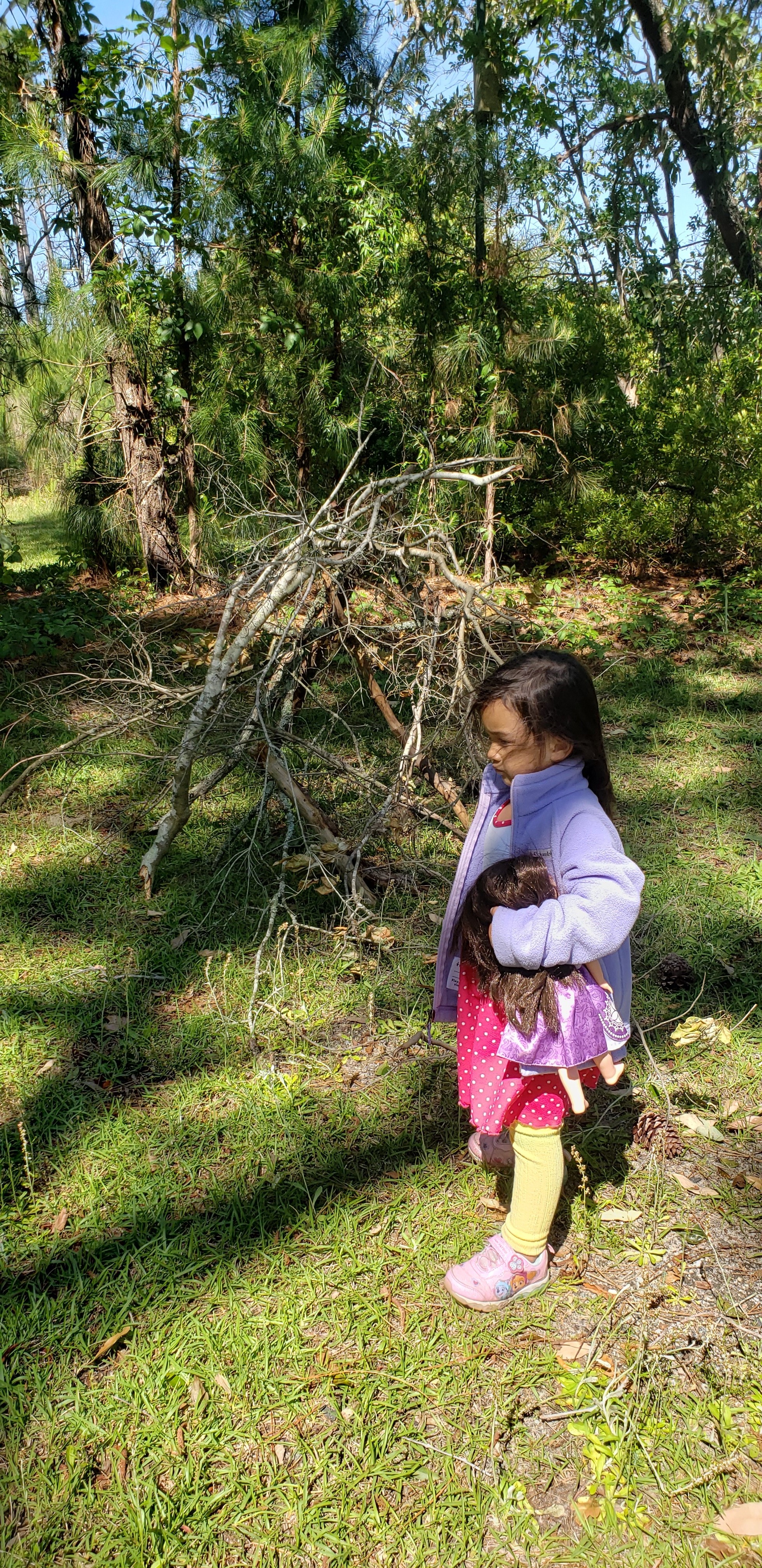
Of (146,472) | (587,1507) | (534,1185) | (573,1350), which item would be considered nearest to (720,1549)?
(587,1507)

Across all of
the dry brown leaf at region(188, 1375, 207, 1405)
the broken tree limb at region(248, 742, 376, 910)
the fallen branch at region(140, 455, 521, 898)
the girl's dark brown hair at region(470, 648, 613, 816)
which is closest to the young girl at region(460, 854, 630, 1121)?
the girl's dark brown hair at region(470, 648, 613, 816)

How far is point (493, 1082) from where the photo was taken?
1.79 metres

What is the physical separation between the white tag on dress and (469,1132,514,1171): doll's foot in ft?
1.37

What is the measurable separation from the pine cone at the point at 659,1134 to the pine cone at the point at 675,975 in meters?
0.67

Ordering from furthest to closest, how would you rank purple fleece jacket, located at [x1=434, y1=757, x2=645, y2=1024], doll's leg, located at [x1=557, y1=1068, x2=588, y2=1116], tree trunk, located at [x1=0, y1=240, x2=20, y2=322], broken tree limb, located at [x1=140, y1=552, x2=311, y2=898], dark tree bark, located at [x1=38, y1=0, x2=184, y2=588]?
dark tree bark, located at [x1=38, y1=0, x2=184, y2=588], tree trunk, located at [x1=0, y1=240, x2=20, y2=322], broken tree limb, located at [x1=140, y1=552, x2=311, y2=898], doll's leg, located at [x1=557, y1=1068, x2=588, y2=1116], purple fleece jacket, located at [x1=434, y1=757, x2=645, y2=1024]

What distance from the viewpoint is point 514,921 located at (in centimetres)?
161

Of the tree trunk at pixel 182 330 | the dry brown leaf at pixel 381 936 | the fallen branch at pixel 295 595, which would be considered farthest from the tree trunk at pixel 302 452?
the dry brown leaf at pixel 381 936

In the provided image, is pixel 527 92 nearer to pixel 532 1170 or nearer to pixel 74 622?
pixel 74 622

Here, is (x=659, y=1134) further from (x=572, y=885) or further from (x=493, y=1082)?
(x=572, y=885)

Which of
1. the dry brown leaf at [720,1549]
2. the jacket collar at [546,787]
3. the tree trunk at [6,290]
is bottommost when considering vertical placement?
the dry brown leaf at [720,1549]

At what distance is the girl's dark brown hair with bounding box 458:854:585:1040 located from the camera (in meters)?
1.65

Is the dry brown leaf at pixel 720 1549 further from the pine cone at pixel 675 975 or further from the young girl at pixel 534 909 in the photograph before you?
the pine cone at pixel 675 975

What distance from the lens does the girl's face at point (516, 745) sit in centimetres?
171

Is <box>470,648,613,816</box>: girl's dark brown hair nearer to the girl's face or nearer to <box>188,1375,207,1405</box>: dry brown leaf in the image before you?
the girl's face
